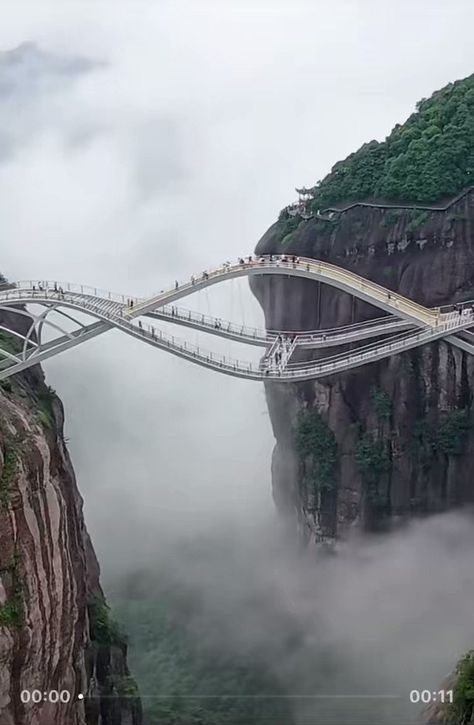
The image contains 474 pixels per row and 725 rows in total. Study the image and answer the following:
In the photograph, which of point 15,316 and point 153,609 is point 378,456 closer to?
point 153,609

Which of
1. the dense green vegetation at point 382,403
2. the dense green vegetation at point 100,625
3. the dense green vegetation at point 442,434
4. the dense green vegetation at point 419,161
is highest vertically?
the dense green vegetation at point 419,161

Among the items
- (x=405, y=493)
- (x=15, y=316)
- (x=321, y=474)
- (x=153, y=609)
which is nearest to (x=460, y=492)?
(x=405, y=493)

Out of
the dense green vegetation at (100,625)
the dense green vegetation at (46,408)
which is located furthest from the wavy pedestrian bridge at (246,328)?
the dense green vegetation at (100,625)

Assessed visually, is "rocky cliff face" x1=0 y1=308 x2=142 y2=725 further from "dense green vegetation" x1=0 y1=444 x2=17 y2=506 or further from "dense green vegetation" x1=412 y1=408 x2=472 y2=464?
"dense green vegetation" x1=412 y1=408 x2=472 y2=464

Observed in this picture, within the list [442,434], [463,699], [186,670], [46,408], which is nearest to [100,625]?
[186,670]

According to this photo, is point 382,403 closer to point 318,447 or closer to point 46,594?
point 318,447
